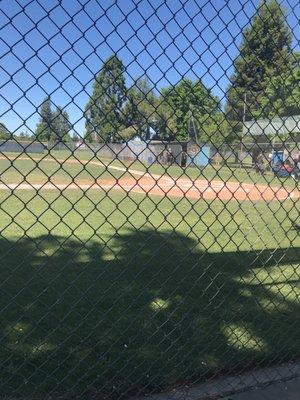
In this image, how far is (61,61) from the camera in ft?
7.62

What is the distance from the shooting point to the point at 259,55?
132 inches

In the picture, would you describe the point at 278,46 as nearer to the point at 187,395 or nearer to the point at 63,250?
the point at 187,395

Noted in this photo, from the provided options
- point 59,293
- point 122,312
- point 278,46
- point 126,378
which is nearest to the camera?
point 126,378

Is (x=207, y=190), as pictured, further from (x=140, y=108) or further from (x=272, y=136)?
(x=140, y=108)

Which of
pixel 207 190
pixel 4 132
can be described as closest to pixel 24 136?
pixel 4 132

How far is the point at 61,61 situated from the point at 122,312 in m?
2.66

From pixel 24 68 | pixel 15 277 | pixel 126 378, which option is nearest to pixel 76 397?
pixel 126 378

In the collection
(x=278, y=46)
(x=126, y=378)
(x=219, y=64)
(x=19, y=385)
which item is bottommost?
(x=19, y=385)

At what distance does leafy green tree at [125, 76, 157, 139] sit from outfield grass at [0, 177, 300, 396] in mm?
625

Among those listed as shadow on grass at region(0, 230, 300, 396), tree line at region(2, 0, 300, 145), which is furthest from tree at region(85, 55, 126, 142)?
shadow on grass at region(0, 230, 300, 396)

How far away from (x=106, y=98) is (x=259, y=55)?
126 cm

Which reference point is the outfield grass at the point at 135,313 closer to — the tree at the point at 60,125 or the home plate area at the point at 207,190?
the home plate area at the point at 207,190

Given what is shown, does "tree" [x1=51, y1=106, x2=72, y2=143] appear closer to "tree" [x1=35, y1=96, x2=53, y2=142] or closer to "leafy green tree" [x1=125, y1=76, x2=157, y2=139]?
"tree" [x1=35, y1=96, x2=53, y2=142]

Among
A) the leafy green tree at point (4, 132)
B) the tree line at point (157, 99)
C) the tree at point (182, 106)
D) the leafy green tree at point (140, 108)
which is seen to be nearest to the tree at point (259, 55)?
the tree line at point (157, 99)
